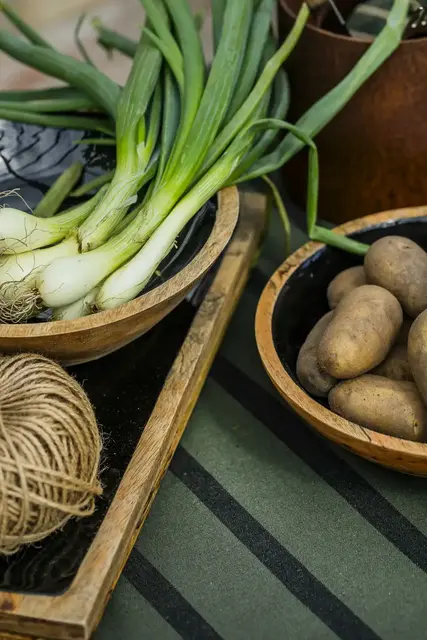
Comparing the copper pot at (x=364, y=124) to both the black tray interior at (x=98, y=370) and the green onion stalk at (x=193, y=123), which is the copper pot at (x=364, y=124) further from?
the black tray interior at (x=98, y=370)

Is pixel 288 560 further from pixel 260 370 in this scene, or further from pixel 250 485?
pixel 260 370

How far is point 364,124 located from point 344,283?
20 centimetres

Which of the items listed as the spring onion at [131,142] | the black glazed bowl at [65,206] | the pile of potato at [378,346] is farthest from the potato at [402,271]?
the spring onion at [131,142]

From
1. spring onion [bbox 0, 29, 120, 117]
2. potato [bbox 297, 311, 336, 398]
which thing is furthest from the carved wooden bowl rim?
spring onion [bbox 0, 29, 120, 117]

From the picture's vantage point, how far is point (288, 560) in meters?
0.59

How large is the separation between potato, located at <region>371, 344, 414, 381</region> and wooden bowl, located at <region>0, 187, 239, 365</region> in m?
0.17

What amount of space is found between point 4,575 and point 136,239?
304mm

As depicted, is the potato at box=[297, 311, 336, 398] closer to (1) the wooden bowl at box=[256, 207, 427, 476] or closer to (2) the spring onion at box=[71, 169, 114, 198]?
(1) the wooden bowl at box=[256, 207, 427, 476]

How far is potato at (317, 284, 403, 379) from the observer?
594 millimetres

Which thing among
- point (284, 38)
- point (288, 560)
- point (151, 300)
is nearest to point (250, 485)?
point (288, 560)

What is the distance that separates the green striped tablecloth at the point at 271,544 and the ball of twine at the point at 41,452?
0.09 m

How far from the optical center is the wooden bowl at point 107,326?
0.58m

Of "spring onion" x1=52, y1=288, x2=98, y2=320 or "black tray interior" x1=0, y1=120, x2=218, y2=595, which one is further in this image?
"spring onion" x1=52, y1=288, x2=98, y2=320

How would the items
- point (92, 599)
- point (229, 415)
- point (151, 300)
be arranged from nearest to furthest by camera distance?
point (92, 599)
point (151, 300)
point (229, 415)
